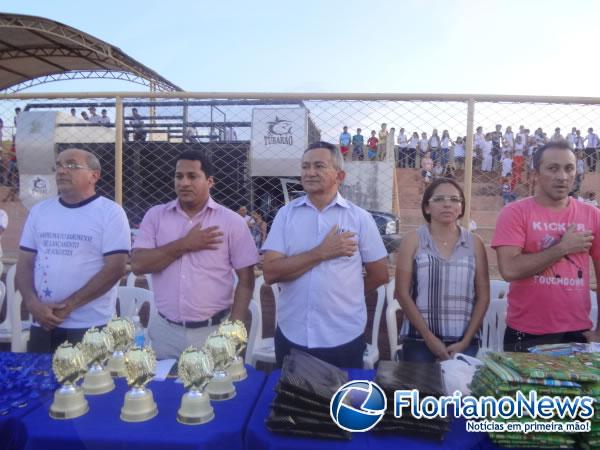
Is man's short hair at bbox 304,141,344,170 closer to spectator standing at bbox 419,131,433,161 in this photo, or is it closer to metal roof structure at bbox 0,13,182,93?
spectator standing at bbox 419,131,433,161

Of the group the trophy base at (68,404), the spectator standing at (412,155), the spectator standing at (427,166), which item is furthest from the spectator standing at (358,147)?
the trophy base at (68,404)

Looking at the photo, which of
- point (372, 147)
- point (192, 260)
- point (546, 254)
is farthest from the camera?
point (372, 147)

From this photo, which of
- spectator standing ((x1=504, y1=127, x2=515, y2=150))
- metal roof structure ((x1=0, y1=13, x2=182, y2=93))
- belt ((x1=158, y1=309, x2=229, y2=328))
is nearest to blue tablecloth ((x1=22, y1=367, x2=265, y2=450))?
belt ((x1=158, y1=309, x2=229, y2=328))

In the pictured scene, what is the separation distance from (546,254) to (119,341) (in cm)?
210

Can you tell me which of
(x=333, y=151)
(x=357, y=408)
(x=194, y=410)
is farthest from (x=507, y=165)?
(x=194, y=410)

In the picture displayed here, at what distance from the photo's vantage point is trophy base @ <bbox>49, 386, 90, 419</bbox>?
1.48m

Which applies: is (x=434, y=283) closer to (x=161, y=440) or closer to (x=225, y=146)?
(x=161, y=440)

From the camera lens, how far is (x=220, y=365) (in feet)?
5.49

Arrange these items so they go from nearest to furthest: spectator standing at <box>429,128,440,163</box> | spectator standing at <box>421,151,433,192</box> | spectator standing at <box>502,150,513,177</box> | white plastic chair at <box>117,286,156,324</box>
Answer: white plastic chair at <box>117,286,156,324</box>, spectator standing at <box>429,128,440,163</box>, spectator standing at <box>502,150,513,177</box>, spectator standing at <box>421,151,433,192</box>

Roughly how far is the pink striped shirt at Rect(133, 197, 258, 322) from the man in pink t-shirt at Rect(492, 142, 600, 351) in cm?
146

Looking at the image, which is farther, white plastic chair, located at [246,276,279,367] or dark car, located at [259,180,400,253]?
dark car, located at [259,180,400,253]

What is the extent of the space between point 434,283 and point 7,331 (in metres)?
3.61

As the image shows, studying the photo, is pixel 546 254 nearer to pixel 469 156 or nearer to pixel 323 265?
pixel 323 265

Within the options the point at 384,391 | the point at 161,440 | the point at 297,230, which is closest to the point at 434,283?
the point at 297,230
